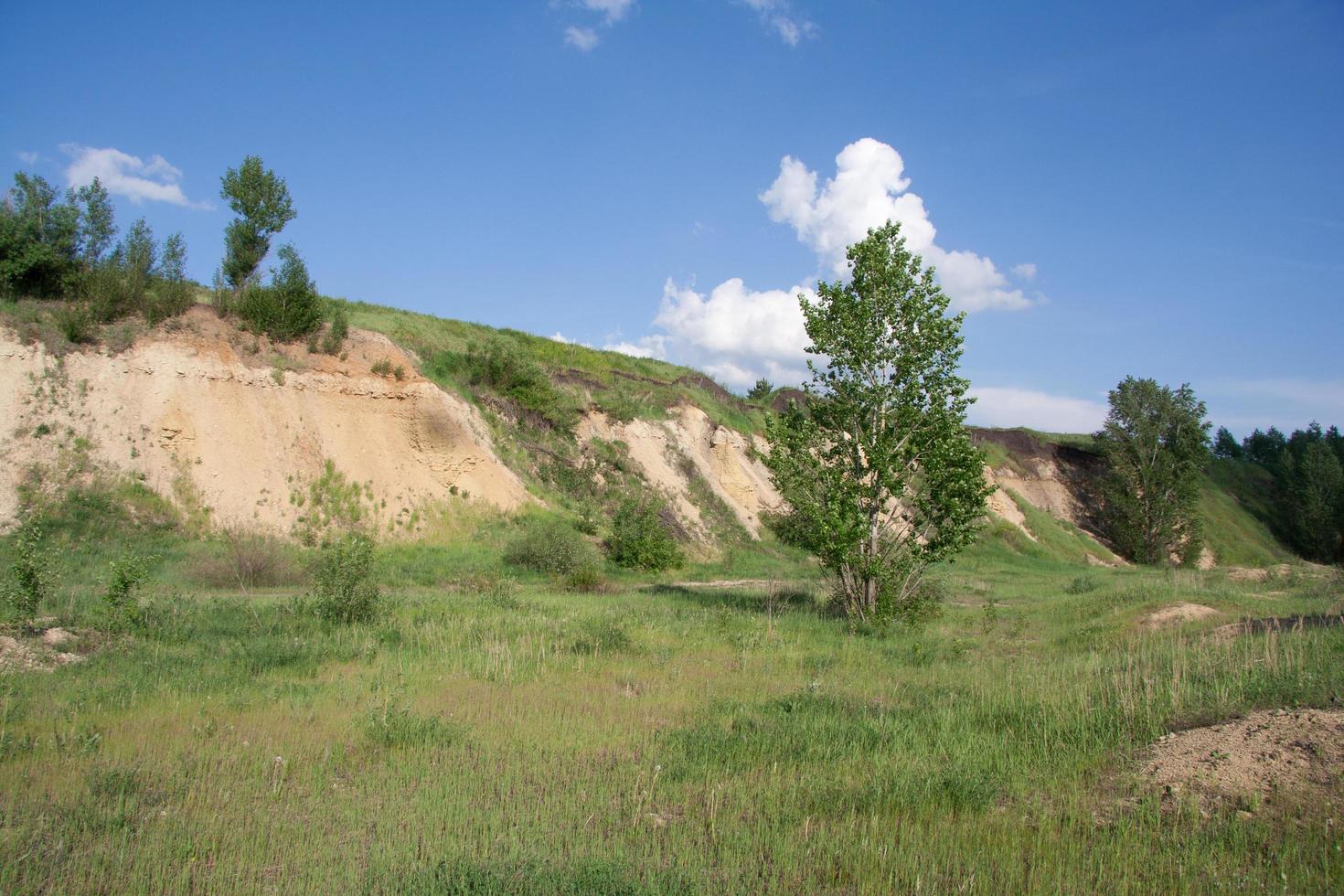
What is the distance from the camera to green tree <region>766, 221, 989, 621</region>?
16.8 metres

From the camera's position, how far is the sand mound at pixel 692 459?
40.8 meters

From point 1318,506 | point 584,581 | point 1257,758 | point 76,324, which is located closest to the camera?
point 1257,758

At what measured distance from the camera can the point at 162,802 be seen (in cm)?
618

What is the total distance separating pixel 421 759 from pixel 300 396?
2658 cm

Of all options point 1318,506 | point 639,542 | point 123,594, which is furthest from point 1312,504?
point 123,594

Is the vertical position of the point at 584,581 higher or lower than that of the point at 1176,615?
lower

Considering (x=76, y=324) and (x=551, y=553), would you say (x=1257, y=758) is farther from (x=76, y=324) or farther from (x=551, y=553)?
(x=76, y=324)

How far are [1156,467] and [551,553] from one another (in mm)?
46835

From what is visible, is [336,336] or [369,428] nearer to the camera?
[369,428]

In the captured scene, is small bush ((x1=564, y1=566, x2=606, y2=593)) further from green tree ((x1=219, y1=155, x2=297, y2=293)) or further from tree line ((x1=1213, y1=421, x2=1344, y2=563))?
tree line ((x1=1213, y1=421, x2=1344, y2=563))

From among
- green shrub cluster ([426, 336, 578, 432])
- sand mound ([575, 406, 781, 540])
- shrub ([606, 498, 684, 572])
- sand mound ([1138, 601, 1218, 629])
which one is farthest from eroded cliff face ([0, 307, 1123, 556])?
sand mound ([1138, 601, 1218, 629])

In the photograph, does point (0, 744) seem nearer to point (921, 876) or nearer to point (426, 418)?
point (921, 876)

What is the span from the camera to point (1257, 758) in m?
6.89

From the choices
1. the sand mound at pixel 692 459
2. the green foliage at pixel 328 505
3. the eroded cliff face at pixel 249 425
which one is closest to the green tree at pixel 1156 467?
the sand mound at pixel 692 459
